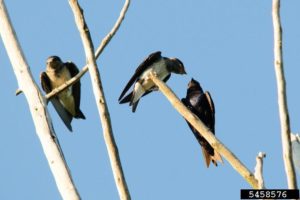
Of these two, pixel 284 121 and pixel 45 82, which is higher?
pixel 45 82

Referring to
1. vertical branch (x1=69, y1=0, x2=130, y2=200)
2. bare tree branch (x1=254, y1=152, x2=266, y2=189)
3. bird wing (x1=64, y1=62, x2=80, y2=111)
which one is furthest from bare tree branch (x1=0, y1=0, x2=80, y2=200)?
bird wing (x1=64, y1=62, x2=80, y2=111)

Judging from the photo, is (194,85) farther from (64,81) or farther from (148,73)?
(64,81)

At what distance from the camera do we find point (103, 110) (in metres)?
5.04

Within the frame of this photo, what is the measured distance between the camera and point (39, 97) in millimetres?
6102

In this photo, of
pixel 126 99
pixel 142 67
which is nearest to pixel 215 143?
pixel 126 99

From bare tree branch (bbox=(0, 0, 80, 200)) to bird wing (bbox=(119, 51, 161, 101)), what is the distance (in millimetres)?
4523

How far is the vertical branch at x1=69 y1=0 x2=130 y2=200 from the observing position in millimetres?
4736

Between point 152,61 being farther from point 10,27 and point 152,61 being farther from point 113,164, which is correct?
point 113,164

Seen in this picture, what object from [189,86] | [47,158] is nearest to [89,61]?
[47,158]

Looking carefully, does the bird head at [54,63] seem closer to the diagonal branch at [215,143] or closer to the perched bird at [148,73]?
the perched bird at [148,73]

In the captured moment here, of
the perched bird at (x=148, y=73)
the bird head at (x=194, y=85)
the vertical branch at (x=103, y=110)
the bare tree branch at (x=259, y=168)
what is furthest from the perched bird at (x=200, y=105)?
the bare tree branch at (x=259, y=168)

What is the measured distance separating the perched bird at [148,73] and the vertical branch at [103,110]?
511 cm

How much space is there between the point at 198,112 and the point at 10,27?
3.72 metres

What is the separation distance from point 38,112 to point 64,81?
542cm
